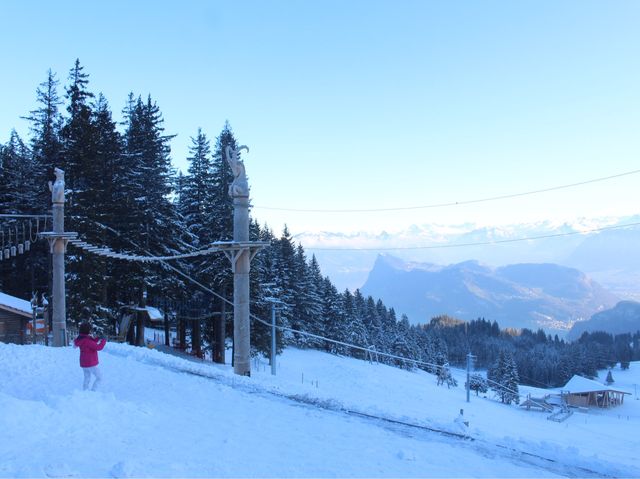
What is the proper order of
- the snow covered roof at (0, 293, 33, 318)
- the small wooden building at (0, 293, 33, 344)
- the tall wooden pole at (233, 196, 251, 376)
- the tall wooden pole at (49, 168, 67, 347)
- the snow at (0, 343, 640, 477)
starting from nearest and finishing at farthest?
the snow at (0, 343, 640, 477) → the tall wooden pole at (233, 196, 251, 376) → the tall wooden pole at (49, 168, 67, 347) → the snow covered roof at (0, 293, 33, 318) → the small wooden building at (0, 293, 33, 344)

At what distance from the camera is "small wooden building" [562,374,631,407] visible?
5628cm

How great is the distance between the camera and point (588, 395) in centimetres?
5719

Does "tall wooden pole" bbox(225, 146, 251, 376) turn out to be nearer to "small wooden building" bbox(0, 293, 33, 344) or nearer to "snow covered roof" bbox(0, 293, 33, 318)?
"snow covered roof" bbox(0, 293, 33, 318)

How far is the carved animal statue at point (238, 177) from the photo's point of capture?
596 inches

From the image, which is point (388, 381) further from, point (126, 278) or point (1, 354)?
point (1, 354)

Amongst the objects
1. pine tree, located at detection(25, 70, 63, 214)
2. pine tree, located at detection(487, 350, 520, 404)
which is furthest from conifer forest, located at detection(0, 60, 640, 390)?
pine tree, located at detection(487, 350, 520, 404)

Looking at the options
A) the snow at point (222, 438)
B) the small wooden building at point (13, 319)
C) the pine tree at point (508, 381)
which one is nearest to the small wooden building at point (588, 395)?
the pine tree at point (508, 381)

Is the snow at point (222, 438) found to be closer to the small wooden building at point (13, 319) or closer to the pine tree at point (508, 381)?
the small wooden building at point (13, 319)

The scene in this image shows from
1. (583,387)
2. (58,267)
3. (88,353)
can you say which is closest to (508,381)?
(583,387)

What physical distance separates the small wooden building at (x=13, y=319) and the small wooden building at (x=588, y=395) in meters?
55.5

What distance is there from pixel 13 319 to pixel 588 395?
60184mm

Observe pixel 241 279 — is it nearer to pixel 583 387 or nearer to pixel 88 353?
pixel 88 353

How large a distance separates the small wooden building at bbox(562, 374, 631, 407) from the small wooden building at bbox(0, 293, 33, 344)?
2183 inches

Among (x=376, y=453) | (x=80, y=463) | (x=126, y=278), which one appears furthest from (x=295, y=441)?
(x=126, y=278)
